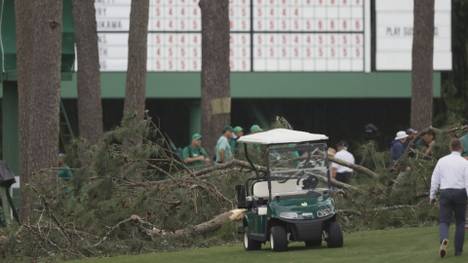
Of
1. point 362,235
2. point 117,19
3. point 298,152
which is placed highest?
point 117,19

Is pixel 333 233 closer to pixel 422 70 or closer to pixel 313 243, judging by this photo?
pixel 313 243

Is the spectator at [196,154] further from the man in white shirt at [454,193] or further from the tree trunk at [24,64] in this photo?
the man in white shirt at [454,193]

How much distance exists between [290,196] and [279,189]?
0.26m

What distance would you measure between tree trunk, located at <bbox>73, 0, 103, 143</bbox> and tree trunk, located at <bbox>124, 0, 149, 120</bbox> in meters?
0.74

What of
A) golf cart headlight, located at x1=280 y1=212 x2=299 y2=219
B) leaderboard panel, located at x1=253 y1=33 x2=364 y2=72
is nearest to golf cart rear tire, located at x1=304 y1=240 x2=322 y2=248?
golf cart headlight, located at x1=280 y1=212 x2=299 y2=219

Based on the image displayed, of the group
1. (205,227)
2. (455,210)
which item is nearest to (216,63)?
(205,227)

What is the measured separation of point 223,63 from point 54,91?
16.9 feet

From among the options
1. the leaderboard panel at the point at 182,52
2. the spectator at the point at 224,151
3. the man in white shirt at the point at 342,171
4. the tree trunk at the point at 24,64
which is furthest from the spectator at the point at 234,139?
the leaderboard panel at the point at 182,52

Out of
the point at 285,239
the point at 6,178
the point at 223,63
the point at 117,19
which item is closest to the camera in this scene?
the point at 285,239

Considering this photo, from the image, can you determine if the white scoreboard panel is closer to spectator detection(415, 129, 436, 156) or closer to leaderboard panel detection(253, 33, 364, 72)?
leaderboard panel detection(253, 33, 364, 72)

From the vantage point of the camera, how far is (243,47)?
1342 inches

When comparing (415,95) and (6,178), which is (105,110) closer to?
(415,95)

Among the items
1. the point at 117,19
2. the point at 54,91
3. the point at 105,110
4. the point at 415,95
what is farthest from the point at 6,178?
the point at 105,110

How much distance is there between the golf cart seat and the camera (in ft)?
58.2
